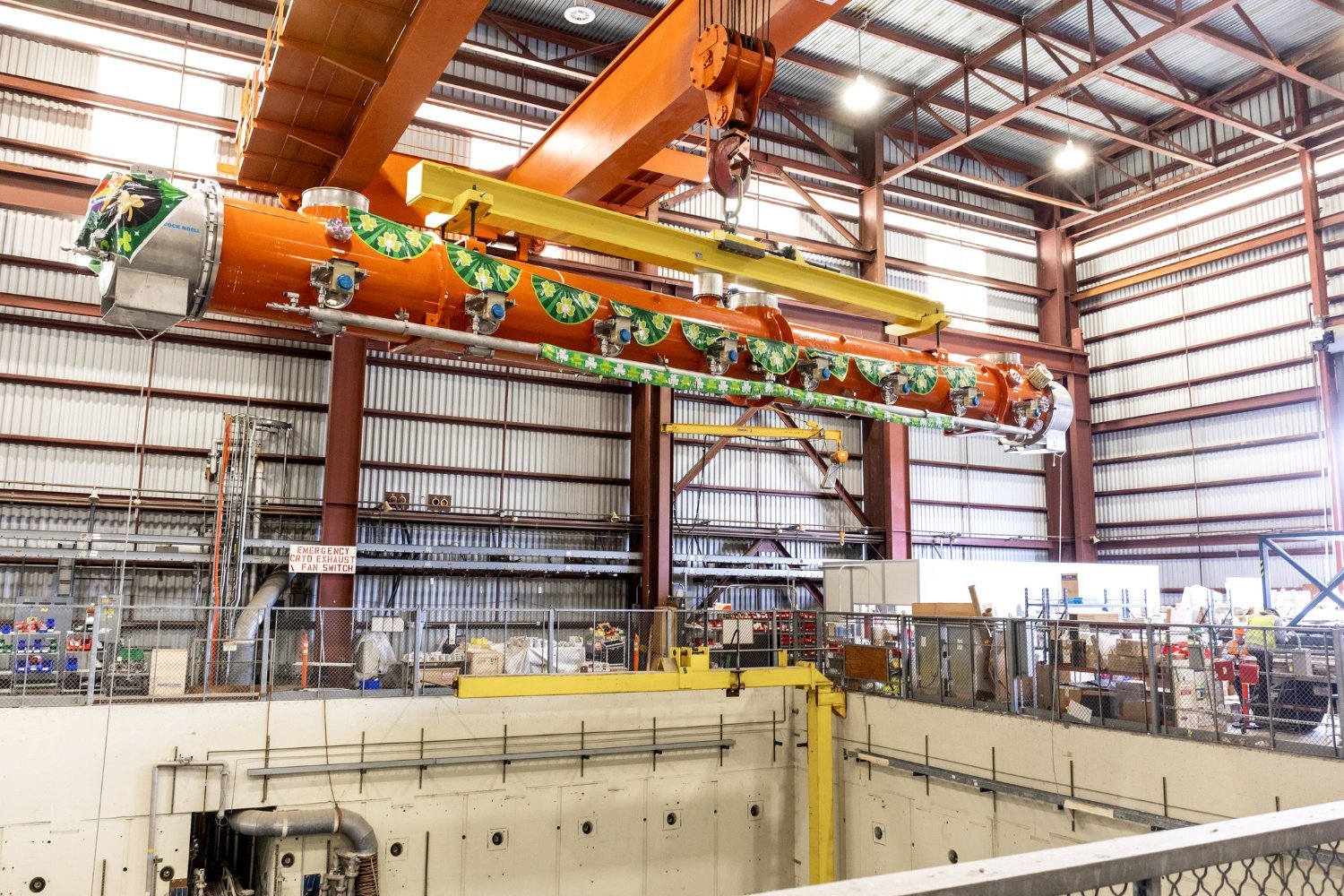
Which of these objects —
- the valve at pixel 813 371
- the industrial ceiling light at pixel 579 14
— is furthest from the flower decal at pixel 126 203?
the industrial ceiling light at pixel 579 14

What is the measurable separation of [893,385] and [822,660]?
7896 mm

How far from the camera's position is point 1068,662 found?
12766 millimetres

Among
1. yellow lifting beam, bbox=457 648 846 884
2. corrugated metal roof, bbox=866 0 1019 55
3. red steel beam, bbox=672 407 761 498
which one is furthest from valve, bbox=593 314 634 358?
corrugated metal roof, bbox=866 0 1019 55

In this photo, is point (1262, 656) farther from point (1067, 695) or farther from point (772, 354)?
point (772, 354)

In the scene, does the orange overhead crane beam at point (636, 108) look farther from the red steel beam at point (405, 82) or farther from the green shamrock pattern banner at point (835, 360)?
the green shamrock pattern banner at point (835, 360)

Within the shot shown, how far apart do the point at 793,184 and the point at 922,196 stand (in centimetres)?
498

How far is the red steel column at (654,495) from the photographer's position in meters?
21.2

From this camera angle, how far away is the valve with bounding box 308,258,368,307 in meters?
7.52

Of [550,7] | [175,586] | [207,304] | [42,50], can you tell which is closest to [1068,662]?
[207,304]

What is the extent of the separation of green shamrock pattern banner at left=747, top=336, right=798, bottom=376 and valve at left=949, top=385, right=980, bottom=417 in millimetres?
2431

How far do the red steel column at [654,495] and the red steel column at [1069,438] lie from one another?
12.5 m

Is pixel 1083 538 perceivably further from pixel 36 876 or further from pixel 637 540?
pixel 36 876

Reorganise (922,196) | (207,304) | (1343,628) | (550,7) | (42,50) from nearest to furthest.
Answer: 1. (207,304)
2. (1343,628)
3. (42,50)
4. (550,7)
5. (922,196)

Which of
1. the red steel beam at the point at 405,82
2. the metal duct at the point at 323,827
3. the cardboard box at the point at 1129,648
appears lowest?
the metal duct at the point at 323,827
